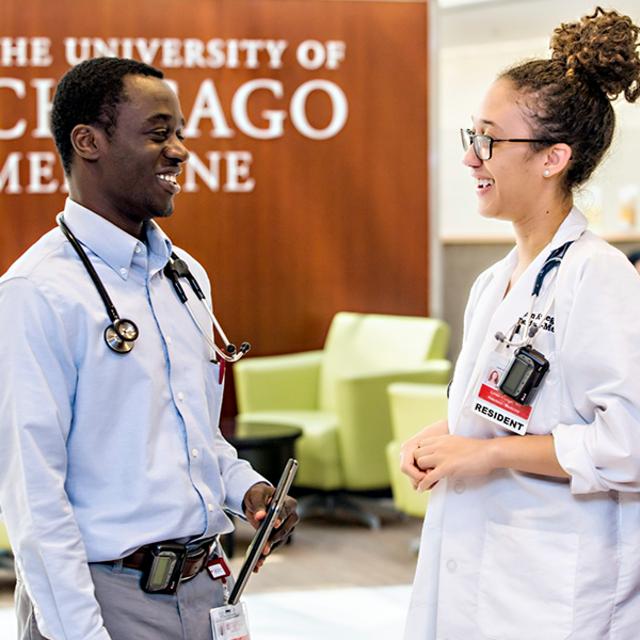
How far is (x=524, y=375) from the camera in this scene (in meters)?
1.59

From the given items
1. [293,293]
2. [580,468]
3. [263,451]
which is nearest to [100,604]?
[580,468]

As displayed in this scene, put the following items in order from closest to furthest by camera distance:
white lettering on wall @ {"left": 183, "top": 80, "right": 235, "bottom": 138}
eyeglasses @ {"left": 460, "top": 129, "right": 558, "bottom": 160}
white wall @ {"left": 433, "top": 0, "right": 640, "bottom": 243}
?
eyeglasses @ {"left": 460, "top": 129, "right": 558, "bottom": 160} → white lettering on wall @ {"left": 183, "top": 80, "right": 235, "bottom": 138} → white wall @ {"left": 433, "top": 0, "right": 640, "bottom": 243}

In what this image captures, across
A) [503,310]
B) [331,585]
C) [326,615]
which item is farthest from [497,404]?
[331,585]

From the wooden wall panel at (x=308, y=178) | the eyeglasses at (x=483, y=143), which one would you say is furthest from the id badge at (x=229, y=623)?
the wooden wall panel at (x=308, y=178)

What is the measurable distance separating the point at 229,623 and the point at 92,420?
450 millimetres

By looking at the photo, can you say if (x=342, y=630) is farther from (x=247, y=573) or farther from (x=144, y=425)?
(x=144, y=425)

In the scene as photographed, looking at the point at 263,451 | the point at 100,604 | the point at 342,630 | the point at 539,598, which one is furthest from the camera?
the point at 263,451

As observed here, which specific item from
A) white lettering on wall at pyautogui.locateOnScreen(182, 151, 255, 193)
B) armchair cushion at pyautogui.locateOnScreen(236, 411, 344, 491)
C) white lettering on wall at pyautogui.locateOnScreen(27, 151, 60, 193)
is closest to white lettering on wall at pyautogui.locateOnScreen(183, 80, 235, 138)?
white lettering on wall at pyautogui.locateOnScreen(182, 151, 255, 193)

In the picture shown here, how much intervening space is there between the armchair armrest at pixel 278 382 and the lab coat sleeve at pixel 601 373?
397 centimetres

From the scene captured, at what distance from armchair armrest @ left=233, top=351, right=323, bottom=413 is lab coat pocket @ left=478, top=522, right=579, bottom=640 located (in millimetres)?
3858

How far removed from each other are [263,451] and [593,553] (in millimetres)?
3256

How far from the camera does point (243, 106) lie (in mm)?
5746

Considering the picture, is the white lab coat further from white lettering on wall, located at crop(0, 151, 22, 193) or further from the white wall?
the white wall

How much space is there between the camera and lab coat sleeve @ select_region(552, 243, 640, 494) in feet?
4.98
